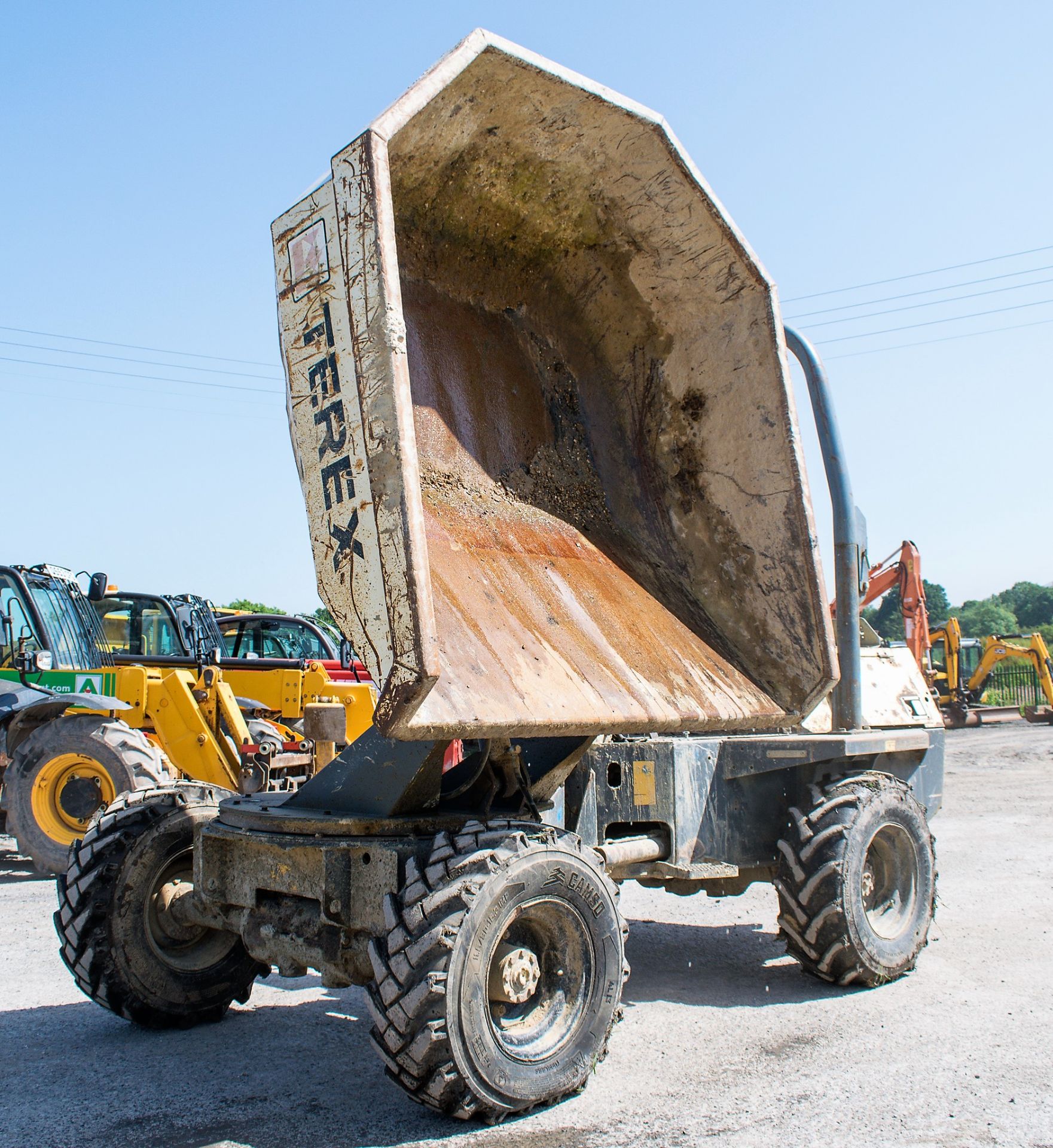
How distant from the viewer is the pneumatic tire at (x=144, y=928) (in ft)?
14.5

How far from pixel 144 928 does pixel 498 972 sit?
1726 millimetres

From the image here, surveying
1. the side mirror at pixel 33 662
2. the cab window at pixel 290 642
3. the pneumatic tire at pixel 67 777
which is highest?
the cab window at pixel 290 642

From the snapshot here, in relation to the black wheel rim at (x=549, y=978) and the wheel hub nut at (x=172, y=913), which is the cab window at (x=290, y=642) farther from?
the black wheel rim at (x=549, y=978)

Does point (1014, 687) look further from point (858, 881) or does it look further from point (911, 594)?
point (858, 881)

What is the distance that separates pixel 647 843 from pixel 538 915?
4.05ft

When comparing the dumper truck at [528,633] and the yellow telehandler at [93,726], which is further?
the yellow telehandler at [93,726]

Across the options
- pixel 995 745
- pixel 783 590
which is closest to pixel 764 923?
pixel 783 590

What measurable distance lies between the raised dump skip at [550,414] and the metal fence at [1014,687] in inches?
1179

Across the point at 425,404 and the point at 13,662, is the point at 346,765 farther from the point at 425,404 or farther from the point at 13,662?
the point at 13,662

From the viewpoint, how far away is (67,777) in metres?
8.78

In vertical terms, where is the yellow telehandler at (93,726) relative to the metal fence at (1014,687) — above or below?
above

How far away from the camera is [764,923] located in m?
6.78

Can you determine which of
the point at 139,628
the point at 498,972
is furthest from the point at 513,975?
the point at 139,628

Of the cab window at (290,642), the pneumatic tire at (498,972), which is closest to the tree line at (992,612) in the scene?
the cab window at (290,642)
